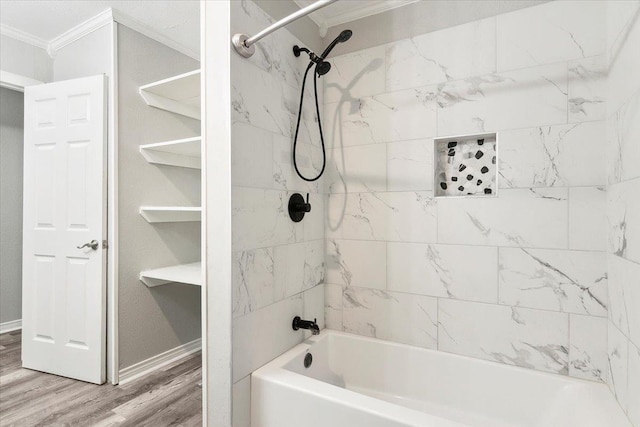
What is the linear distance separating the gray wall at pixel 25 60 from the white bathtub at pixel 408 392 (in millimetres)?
3324

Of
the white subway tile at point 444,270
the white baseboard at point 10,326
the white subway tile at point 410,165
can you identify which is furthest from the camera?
the white baseboard at point 10,326

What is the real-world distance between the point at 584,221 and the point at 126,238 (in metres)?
2.72

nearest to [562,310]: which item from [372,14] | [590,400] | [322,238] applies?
[590,400]

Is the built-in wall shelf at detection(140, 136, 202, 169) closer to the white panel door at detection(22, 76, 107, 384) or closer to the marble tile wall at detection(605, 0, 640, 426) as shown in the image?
the white panel door at detection(22, 76, 107, 384)

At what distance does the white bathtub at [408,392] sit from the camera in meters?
1.21

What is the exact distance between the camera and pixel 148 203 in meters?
2.57

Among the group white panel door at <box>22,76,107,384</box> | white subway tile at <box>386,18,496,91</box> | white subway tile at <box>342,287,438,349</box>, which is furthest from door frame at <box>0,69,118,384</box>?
white subway tile at <box>386,18,496,91</box>

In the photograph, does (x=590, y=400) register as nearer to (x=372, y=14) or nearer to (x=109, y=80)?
(x=372, y=14)

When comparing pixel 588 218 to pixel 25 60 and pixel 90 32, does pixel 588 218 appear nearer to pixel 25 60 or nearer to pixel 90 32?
pixel 90 32

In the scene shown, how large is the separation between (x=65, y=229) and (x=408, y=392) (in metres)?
2.58

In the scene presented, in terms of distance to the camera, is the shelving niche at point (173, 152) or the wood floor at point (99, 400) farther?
the shelving niche at point (173, 152)

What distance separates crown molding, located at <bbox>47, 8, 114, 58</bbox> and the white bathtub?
2.58 meters

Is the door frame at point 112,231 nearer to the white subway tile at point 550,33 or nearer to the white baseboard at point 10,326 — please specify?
the white baseboard at point 10,326

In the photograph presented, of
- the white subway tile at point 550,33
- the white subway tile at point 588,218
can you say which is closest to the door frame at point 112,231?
the white subway tile at point 550,33
